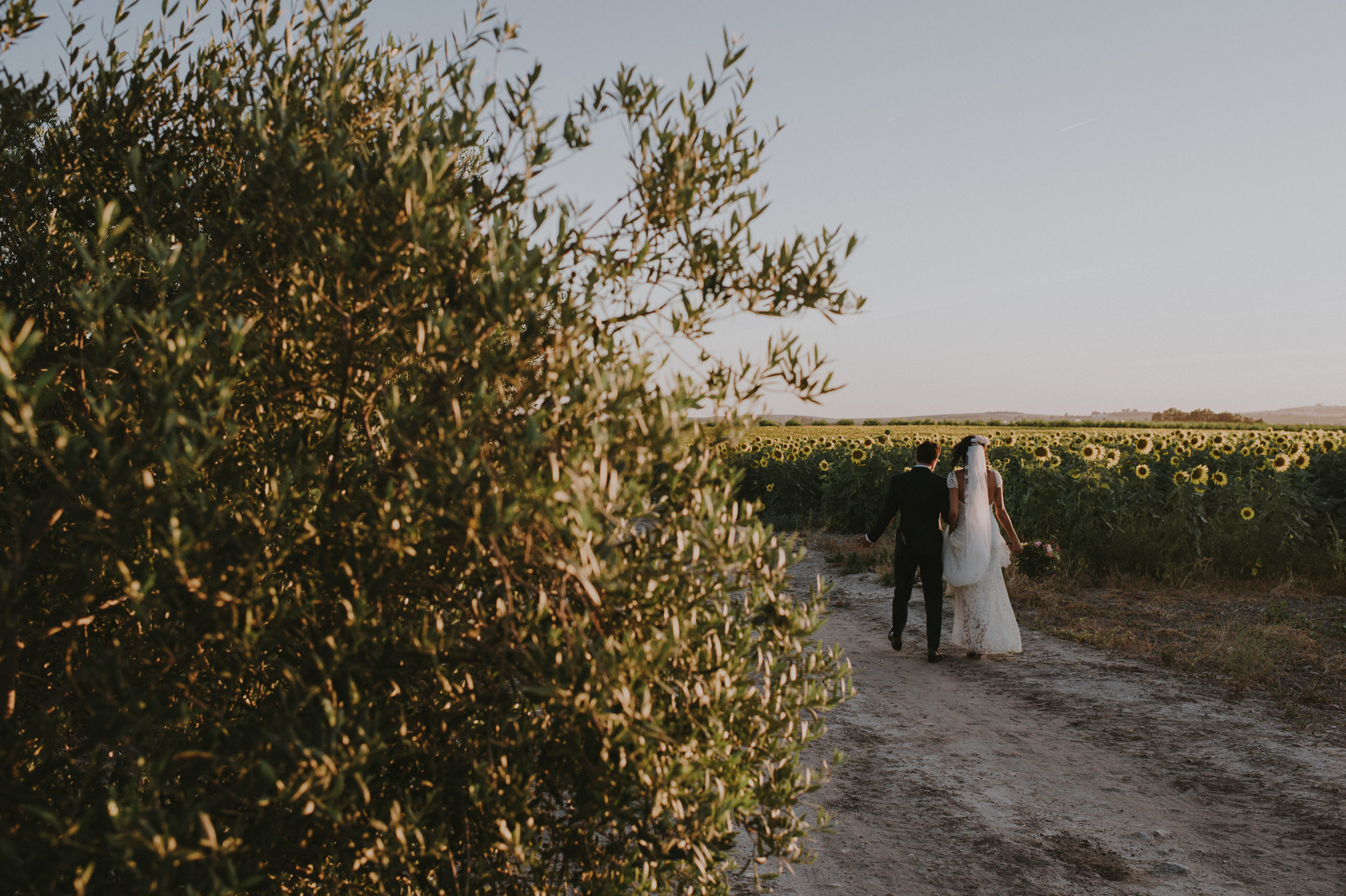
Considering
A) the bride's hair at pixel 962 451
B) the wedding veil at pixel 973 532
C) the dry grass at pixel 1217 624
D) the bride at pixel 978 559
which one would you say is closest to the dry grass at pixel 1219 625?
the dry grass at pixel 1217 624

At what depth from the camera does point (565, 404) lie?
6.93ft

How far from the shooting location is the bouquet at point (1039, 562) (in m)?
11.7

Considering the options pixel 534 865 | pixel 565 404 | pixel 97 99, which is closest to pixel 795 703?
pixel 534 865

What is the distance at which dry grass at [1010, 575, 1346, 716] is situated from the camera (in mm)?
7578

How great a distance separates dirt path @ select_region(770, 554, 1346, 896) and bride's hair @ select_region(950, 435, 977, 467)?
2.27m

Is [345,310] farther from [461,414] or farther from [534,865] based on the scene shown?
[534,865]

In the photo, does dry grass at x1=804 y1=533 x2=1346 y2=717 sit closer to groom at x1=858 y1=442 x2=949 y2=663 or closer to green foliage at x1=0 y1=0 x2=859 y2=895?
groom at x1=858 y1=442 x2=949 y2=663

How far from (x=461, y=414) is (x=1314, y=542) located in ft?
45.7

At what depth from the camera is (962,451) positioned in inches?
368

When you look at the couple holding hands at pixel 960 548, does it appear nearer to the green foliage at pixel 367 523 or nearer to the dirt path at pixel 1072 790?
the dirt path at pixel 1072 790

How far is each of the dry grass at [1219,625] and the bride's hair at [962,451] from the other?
222cm

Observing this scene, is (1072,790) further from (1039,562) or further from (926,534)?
(1039,562)

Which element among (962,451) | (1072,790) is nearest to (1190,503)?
(962,451)

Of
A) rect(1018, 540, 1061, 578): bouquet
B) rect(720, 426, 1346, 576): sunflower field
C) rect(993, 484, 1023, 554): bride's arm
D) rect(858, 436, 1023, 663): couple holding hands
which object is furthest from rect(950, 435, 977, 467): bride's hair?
rect(1018, 540, 1061, 578): bouquet
